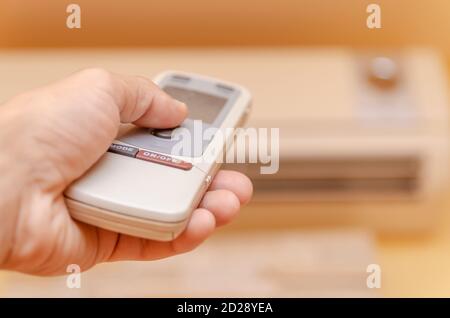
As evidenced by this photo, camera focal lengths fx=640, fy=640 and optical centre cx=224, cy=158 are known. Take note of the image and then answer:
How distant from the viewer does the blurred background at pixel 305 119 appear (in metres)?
0.92

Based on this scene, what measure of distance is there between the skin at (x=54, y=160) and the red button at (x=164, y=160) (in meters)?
0.03

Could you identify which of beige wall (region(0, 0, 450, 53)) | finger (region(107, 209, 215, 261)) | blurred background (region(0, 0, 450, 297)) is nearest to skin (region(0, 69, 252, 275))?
finger (region(107, 209, 215, 261))

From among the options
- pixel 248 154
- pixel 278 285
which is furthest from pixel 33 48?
pixel 278 285

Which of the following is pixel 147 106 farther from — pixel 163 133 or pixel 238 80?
pixel 238 80

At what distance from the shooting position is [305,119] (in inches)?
37.1

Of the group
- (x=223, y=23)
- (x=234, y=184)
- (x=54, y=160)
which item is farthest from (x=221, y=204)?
(x=223, y=23)

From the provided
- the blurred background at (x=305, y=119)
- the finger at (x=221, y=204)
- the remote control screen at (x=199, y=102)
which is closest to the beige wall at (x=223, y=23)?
the blurred background at (x=305, y=119)

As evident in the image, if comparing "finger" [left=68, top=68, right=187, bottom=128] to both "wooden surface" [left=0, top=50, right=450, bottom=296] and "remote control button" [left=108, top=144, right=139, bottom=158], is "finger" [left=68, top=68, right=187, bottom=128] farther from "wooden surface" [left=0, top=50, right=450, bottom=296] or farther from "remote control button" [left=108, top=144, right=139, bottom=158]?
"wooden surface" [left=0, top=50, right=450, bottom=296]

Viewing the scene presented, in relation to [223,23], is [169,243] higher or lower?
lower

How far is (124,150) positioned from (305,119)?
451 mm

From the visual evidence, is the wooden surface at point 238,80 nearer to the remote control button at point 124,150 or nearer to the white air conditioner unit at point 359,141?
the white air conditioner unit at point 359,141

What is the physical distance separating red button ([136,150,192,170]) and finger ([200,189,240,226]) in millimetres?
41

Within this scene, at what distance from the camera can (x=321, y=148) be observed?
0.93 meters

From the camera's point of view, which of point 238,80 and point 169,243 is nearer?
point 169,243
